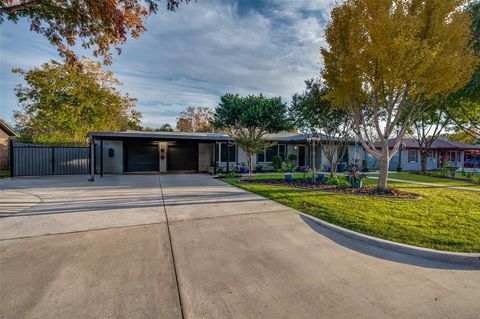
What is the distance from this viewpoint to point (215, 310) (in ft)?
7.33

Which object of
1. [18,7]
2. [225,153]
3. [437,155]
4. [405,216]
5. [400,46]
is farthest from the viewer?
[437,155]

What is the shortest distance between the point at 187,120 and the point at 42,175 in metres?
23.0

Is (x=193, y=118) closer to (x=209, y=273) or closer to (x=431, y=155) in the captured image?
(x=431, y=155)

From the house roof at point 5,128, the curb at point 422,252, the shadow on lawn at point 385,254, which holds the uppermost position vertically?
the house roof at point 5,128

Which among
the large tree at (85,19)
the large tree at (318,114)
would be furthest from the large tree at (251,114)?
the large tree at (85,19)

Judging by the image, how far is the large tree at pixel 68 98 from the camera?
16.7 meters

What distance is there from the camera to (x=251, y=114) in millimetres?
12867

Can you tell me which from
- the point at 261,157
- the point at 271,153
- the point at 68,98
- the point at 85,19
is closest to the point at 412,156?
the point at 271,153

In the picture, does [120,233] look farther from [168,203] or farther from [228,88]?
[228,88]

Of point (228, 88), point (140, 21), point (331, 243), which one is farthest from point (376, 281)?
point (228, 88)

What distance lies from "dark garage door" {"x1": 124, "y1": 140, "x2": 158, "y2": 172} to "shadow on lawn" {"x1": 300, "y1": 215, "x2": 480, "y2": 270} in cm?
1465

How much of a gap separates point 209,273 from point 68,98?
66.7 feet

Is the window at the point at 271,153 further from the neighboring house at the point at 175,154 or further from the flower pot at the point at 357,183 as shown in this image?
the flower pot at the point at 357,183

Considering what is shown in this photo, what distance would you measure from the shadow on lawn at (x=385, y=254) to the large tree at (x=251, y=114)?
8.45 metres
